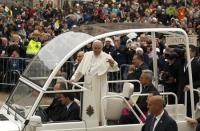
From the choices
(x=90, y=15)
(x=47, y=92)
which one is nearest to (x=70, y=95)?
(x=47, y=92)

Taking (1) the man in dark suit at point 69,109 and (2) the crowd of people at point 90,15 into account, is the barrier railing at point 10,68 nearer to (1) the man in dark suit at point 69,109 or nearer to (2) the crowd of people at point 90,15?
(2) the crowd of people at point 90,15

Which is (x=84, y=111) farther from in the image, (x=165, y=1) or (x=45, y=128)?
(x=165, y=1)

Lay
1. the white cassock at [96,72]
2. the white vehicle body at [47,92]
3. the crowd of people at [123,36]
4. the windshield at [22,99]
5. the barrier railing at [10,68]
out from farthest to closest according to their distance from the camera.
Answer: the barrier railing at [10,68] → the crowd of people at [123,36] → the white cassock at [96,72] → the windshield at [22,99] → the white vehicle body at [47,92]

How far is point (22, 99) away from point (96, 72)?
3.85 feet

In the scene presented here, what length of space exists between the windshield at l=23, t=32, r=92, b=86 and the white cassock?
35cm

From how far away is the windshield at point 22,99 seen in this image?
7961 millimetres

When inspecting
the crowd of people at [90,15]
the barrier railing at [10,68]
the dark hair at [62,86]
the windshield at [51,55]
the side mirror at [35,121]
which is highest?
the windshield at [51,55]

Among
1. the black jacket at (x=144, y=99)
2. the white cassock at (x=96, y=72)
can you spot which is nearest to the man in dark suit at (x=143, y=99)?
the black jacket at (x=144, y=99)

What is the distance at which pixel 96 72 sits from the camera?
834cm

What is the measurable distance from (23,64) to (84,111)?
330 inches

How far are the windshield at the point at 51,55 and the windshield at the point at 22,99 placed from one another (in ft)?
0.54

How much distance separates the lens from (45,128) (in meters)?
7.71

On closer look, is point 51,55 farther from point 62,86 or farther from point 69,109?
point 69,109

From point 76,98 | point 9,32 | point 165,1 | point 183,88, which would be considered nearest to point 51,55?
point 76,98
